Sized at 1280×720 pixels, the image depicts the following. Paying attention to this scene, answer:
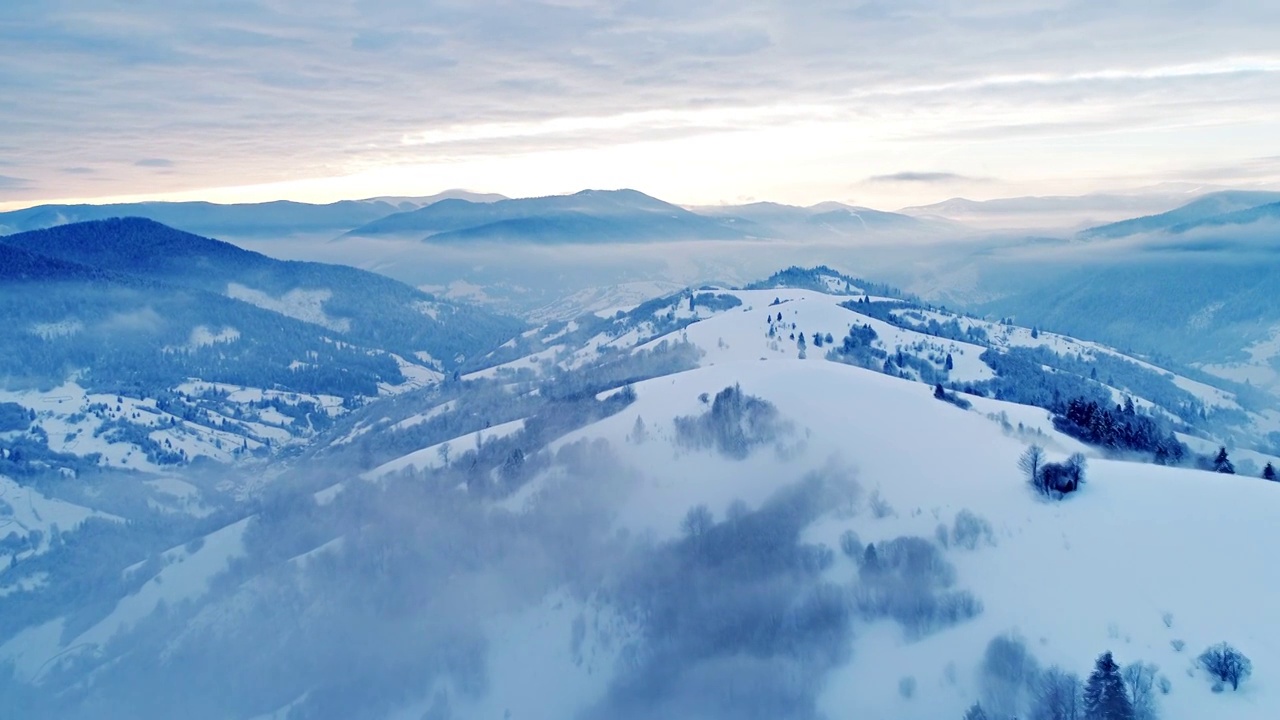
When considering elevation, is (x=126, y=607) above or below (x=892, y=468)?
below

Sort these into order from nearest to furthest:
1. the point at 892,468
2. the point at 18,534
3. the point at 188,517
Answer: the point at 892,468 < the point at 18,534 < the point at 188,517

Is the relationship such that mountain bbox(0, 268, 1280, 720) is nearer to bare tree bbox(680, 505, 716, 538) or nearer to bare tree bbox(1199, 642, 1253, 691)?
bare tree bbox(680, 505, 716, 538)

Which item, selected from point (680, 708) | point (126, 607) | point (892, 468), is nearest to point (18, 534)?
point (126, 607)

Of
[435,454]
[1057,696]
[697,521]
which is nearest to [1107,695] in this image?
[1057,696]

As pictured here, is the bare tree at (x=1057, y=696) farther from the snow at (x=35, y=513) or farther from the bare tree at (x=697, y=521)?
the snow at (x=35, y=513)

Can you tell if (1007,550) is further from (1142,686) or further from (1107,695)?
(1107,695)

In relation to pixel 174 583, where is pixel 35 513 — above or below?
below

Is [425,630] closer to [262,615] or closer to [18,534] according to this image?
[262,615]

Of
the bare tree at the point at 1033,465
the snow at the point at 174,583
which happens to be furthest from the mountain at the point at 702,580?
the bare tree at the point at 1033,465
